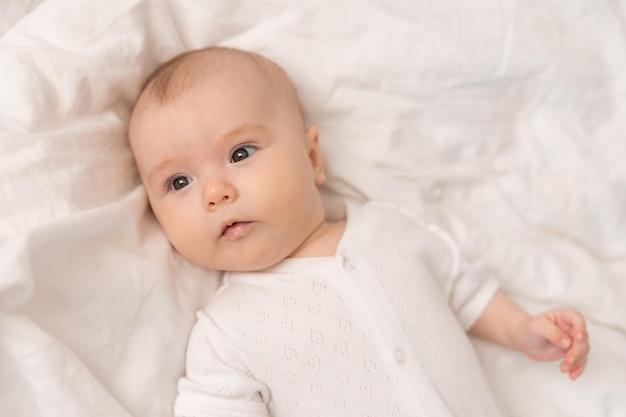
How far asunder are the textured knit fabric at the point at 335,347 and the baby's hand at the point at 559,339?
13cm

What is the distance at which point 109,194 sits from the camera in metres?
1.18

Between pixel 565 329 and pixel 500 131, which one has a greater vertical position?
pixel 500 131

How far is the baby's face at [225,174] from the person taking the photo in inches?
44.4

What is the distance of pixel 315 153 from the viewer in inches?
52.0

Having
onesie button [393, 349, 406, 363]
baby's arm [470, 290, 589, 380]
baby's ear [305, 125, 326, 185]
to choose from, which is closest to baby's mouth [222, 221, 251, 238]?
baby's ear [305, 125, 326, 185]

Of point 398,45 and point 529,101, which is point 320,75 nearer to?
point 398,45

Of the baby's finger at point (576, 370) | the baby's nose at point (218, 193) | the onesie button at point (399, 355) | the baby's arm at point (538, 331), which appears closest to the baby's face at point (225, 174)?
the baby's nose at point (218, 193)

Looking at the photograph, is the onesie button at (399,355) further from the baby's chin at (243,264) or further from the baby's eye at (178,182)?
the baby's eye at (178,182)

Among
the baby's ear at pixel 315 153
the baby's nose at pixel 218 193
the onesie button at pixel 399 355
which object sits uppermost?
the baby's nose at pixel 218 193

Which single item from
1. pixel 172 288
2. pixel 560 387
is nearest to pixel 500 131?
pixel 560 387

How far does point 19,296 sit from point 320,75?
765 millimetres

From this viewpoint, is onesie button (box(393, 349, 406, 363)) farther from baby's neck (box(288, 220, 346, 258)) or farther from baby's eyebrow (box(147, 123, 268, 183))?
baby's eyebrow (box(147, 123, 268, 183))

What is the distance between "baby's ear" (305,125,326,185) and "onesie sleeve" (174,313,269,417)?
365 mm

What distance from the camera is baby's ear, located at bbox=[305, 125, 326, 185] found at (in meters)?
1.31
